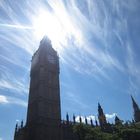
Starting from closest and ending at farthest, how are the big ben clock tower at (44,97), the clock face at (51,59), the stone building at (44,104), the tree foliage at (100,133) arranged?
the tree foliage at (100,133) < the big ben clock tower at (44,97) < the stone building at (44,104) < the clock face at (51,59)

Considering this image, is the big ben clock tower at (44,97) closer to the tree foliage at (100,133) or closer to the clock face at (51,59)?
the clock face at (51,59)

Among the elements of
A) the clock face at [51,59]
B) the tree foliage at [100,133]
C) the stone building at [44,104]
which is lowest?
the tree foliage at [100,133]

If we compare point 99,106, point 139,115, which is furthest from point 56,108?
point 139,115

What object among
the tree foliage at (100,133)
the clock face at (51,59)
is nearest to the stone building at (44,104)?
the clock face at (51,59)

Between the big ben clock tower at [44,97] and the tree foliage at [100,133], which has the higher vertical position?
the big ben clock tower at [44,97]

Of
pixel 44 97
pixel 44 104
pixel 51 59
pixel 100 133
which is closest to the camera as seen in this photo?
pixel 100 133

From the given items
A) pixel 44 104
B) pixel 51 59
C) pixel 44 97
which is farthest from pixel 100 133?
pixel 51 59

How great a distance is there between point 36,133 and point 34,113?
20.6ft

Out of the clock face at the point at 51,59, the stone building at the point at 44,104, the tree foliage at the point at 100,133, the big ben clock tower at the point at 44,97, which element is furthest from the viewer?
the clock face at the point at 51,59

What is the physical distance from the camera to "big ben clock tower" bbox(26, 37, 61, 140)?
49.5m

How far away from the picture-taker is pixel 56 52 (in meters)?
65.9

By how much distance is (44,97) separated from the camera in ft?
176

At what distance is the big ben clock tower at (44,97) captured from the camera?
4950cm

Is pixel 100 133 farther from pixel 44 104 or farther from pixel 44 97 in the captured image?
pixel 44 97
